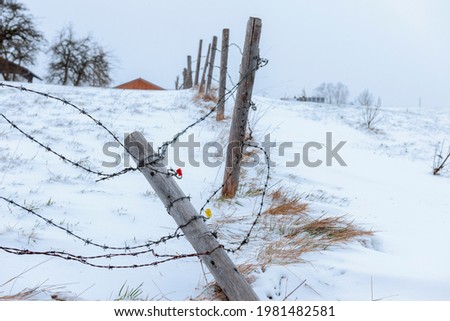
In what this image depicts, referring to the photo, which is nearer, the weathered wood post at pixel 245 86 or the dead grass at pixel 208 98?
the weathered wood post at pixel 245 86

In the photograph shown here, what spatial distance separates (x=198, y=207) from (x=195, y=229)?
1712 mm

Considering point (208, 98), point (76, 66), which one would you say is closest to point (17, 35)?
point (76, 66)

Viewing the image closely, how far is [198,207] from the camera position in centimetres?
361

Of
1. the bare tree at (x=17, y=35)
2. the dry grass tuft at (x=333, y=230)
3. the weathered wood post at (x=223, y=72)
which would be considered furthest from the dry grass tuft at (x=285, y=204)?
the bare tree at (x=17, y=35)

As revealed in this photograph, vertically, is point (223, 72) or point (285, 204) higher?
point (223, 72)

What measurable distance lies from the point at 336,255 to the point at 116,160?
3.07 m

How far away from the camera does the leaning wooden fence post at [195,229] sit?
184 centimetres

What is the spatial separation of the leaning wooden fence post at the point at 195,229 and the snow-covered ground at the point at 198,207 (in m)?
0.35

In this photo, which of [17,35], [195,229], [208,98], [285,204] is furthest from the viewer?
[17,35]

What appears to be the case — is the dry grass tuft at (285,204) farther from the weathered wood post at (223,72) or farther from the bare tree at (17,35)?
the bare tree at (17,35)

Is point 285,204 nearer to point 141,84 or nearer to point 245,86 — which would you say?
point 245,86

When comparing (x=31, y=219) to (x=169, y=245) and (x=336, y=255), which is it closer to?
(x=169, y=245)

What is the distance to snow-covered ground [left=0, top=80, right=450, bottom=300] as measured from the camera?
2.23 m

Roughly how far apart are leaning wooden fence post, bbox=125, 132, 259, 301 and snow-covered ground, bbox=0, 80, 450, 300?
0.35m
